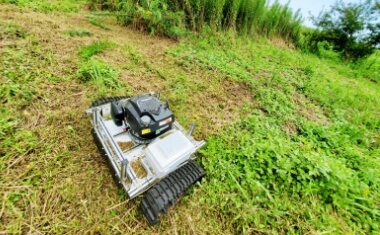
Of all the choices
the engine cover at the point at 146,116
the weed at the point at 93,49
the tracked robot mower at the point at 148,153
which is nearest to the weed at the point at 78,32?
the weed at the point at 93,49

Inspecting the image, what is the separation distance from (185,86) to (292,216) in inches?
90.8

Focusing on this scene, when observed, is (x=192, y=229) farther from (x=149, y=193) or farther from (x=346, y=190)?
(x=346, y=190)

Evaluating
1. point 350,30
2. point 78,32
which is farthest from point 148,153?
point 350,30

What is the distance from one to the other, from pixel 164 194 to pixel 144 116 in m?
0.69

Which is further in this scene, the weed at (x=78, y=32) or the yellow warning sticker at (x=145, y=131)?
the weed at (x=78, y=32)

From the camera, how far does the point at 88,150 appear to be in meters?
2.19

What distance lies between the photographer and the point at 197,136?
104 inches

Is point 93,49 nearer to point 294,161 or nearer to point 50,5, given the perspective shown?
point 50,5

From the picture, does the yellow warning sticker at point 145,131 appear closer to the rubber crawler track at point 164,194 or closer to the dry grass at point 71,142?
the rubber crawler track at point 164,194

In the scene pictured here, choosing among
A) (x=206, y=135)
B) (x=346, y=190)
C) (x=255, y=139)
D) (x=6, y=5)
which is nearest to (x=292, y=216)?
(x=346, y=190)

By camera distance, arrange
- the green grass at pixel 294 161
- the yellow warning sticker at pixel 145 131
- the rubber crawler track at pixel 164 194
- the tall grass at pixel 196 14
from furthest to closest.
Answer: the tall grass at pixel 196 14, the green grass at pixel 294 161, the yellow warning sticker at pixel 145 131, the rubber crawler track at pixel 164 194

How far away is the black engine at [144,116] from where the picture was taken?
178cm

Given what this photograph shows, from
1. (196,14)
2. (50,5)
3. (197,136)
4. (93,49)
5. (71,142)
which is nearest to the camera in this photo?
(71,142)

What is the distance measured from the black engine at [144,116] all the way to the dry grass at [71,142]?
59 cm
